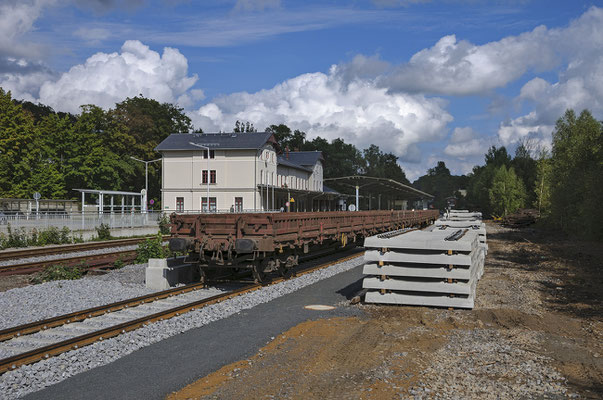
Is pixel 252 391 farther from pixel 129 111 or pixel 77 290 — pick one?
pixel 129 111

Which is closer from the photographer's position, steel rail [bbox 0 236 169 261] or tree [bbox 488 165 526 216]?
steel rail [bbox 0 236 169 261]

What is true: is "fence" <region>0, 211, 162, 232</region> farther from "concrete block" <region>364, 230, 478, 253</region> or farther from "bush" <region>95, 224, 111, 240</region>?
"concrete block" <region>364, 230, 478, 253</region>

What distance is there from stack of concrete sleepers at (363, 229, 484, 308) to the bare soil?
265mm

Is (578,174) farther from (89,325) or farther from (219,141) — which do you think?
(89,325)

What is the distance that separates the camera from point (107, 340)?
8148mm

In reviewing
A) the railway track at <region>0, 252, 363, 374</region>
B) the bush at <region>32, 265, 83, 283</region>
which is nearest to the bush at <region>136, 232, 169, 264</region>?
the bush at <region>32, 265, 83, 283</region>

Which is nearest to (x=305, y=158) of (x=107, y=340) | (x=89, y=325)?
(x=89, y=325)

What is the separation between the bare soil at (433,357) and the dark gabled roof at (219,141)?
4905cm

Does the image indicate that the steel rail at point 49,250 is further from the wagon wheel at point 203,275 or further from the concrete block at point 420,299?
the concrete block at point 420,299

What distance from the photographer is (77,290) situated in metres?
12.6

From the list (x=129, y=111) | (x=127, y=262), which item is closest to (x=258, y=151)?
(x=129, y=111)

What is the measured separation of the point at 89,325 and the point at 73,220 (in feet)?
77.1

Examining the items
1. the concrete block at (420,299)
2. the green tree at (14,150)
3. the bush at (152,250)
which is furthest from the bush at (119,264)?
the green tree at (14,150)

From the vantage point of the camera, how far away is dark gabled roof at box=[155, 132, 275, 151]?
2319 inches
